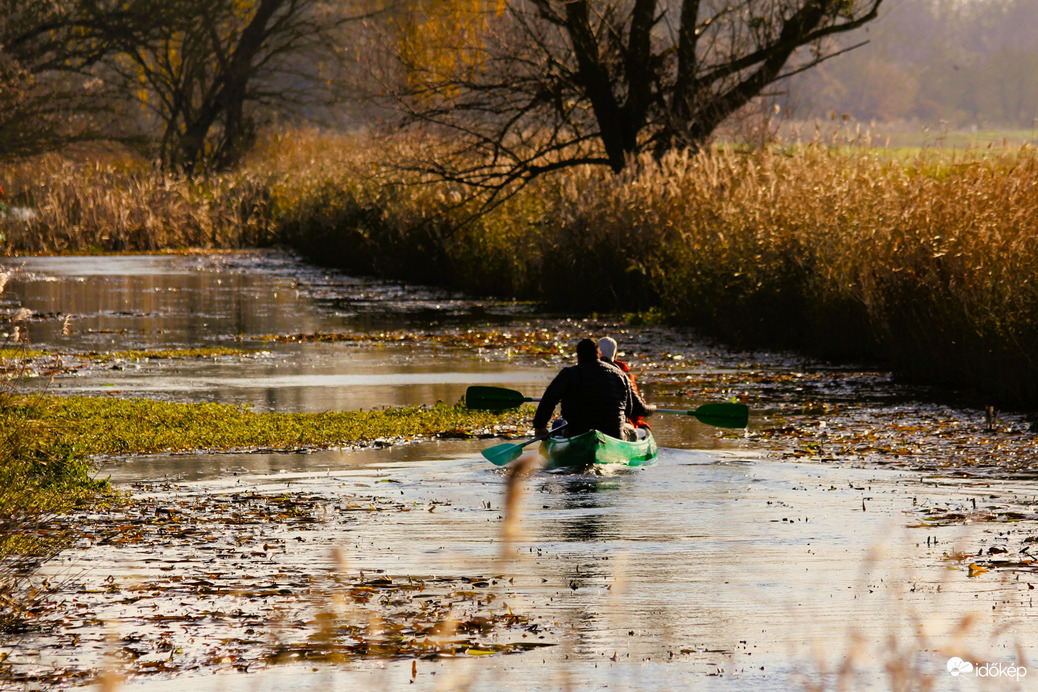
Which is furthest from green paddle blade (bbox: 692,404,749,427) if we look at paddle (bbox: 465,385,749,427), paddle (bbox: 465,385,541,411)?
paddle (bbox: 465,385,541,411)

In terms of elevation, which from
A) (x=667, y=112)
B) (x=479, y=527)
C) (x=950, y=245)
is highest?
(x=667, y=112)

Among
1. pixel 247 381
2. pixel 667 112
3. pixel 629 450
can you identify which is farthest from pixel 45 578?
pixel 667 112

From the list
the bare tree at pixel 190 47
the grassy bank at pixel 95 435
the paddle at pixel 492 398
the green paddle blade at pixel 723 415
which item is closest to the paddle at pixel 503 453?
the grassy bank at pixel 95 435

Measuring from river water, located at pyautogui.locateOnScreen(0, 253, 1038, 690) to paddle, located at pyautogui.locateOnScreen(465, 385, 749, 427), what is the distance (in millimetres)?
286

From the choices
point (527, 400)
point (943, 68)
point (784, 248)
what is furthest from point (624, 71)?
point (943, 68)

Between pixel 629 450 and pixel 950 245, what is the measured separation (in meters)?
7.55

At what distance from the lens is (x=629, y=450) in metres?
13.0

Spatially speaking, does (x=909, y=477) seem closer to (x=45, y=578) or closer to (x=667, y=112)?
(x=45, y=578)

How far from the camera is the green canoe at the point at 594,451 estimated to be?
1284 centimetres

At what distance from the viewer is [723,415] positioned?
48.1ft

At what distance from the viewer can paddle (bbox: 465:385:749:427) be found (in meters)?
14.6

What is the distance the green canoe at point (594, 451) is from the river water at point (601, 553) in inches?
8.0

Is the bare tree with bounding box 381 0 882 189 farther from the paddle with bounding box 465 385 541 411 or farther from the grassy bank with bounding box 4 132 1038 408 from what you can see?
the paddle with bounding box 465 385 541 411

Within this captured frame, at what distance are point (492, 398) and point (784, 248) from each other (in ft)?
27.4
